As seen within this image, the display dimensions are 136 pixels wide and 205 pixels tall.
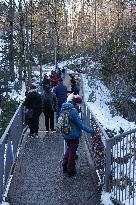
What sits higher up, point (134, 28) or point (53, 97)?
point (134, 28)

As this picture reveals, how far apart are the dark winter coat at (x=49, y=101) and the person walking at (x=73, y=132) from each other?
14.4 ft

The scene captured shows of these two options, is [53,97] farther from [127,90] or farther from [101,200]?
[127,90]

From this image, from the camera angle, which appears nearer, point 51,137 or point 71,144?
point 71,144

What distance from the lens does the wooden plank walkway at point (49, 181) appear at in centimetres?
869

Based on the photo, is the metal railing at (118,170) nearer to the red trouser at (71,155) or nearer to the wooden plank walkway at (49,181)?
the wooden plank walkway at (49,181)

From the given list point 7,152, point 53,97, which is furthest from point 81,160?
point 53,97

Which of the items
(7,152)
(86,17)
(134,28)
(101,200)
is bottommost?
(101,200)

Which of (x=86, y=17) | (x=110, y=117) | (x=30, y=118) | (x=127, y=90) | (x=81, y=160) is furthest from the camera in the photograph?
(x=86, y=17)

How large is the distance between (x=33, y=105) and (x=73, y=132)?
167 inches

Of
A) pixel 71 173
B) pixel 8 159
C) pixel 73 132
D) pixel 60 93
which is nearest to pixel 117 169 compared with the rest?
pixel 73 132

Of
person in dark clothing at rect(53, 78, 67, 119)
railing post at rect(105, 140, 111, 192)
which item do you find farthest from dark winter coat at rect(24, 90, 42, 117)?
railing post at rect(105, 140, 111, 192)

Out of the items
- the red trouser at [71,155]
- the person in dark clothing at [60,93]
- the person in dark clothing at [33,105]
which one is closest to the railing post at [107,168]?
the red trouser at [71,155]

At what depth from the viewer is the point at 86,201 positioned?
8641 millimetres

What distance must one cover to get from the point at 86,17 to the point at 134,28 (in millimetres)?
42883
